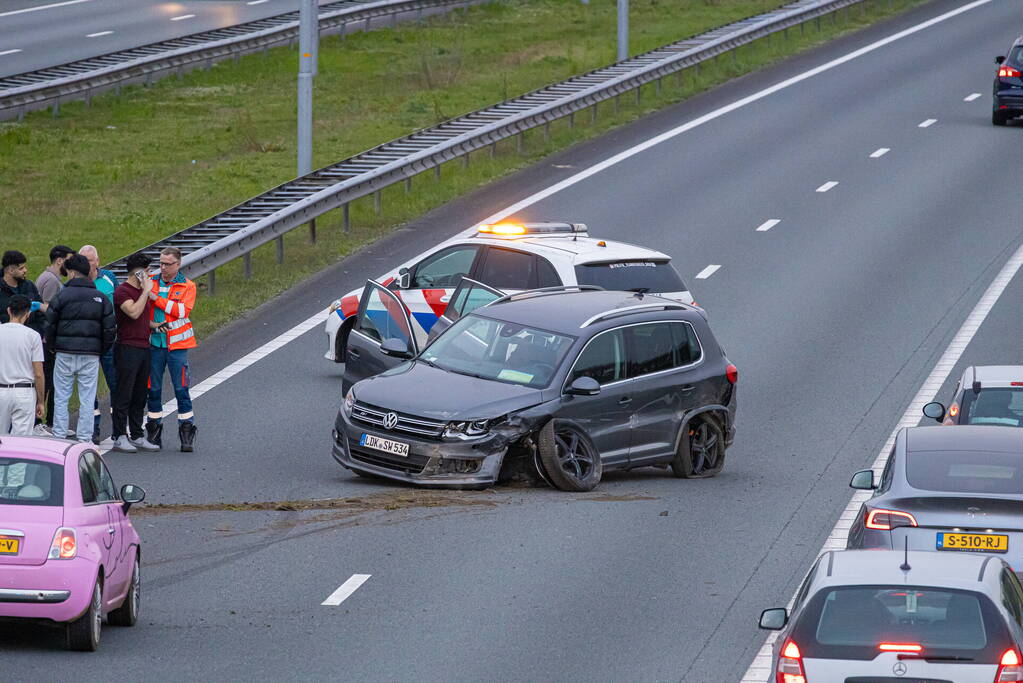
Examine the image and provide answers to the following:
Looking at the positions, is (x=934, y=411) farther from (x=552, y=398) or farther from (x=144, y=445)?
(x=144, y=445)

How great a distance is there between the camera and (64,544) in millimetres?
11062

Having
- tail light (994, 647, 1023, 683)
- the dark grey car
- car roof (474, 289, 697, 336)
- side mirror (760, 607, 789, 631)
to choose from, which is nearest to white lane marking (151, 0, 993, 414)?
car roof (474, 289, 697, 336)

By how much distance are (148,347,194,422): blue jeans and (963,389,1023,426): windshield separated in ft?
22.6

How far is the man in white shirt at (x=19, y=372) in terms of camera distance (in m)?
15.2

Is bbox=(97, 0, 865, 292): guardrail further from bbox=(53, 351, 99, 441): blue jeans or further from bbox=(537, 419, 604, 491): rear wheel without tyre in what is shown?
bbox=(537, 419, 604, 491): rear wheel without tyre

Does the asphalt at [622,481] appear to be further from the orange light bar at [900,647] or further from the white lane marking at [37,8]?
the white lane marking at [37,8]

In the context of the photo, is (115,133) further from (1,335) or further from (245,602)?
(245,602)

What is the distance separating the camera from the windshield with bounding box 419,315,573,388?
16.5 m

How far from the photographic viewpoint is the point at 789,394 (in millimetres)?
20125

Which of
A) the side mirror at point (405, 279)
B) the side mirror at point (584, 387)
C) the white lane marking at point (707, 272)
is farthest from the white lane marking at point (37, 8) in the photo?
the side mirror at point (584, 387)

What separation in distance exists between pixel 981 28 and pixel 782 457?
34.9 metres

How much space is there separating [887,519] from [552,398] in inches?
191

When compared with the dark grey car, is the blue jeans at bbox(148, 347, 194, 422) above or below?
below

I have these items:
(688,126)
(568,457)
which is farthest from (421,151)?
(568,457)
